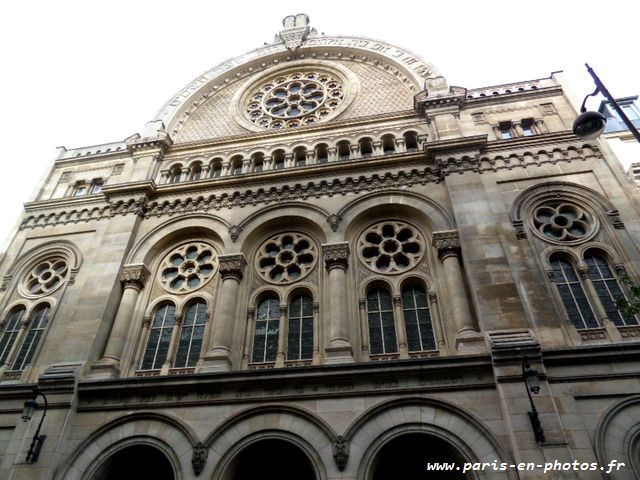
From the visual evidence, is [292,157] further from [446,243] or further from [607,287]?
[607,287]

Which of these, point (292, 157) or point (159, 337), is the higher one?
point (292, 157)

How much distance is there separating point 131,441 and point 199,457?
223cm

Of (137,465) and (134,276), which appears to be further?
(134,276)

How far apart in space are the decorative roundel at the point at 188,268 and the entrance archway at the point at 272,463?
20.9 feet

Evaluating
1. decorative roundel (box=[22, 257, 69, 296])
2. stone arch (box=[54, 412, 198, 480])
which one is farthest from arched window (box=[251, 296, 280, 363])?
decorative roundel (box=[22, 257, 69, 296])

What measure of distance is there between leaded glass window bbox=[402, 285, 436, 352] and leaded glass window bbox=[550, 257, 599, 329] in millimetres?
3898

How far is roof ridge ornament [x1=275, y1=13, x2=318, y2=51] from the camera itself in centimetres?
2615

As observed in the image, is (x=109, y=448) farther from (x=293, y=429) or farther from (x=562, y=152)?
(x=562, y=152)

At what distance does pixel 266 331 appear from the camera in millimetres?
15133

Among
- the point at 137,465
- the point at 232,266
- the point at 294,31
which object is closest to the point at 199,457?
the point at 137,465

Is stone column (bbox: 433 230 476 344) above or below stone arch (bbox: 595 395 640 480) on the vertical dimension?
above

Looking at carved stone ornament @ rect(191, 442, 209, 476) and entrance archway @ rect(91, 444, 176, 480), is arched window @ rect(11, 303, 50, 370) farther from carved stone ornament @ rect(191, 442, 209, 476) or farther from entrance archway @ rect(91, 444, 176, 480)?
carved stone ornament @ rect(191, 442, 209, 476)

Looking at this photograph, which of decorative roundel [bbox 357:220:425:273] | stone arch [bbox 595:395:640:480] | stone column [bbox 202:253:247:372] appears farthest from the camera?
decorative roundel [bbox 357:220:425:273]

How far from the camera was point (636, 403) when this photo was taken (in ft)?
36.1
